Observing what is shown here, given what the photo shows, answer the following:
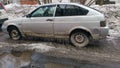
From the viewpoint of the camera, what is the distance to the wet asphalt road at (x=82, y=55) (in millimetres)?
6548

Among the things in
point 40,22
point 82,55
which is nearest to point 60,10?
point 40,22

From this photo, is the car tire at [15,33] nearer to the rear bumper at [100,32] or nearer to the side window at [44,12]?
the side window at [44,12]

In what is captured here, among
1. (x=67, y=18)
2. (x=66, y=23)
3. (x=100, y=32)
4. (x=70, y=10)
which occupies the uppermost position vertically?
(x=70, y=10)

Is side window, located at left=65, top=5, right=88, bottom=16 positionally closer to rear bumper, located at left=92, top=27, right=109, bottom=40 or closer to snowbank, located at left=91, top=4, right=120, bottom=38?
rear bumper, located at left=92, top=27, right=109, bottom=40

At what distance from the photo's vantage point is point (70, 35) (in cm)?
834

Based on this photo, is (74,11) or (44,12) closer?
(74,11)

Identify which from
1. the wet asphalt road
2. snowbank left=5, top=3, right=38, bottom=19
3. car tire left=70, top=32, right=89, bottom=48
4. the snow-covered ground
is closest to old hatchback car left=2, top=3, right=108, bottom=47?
car tire left=70, top=32, right=89, bottom=48

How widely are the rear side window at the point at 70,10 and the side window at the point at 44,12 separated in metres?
0.26

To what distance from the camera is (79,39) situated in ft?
26.9

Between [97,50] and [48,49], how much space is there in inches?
70.1

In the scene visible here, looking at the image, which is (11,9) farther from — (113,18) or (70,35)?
(70,35)

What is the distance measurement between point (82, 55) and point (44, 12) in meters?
2.51

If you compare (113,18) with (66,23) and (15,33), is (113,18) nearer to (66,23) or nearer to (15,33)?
(66,23)

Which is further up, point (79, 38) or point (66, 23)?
point (66, 23)
